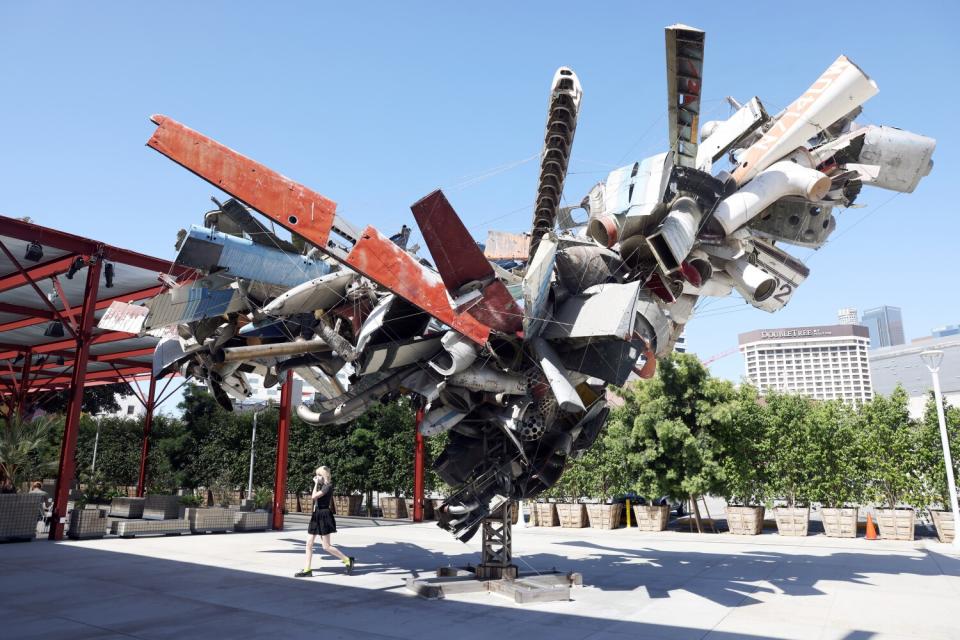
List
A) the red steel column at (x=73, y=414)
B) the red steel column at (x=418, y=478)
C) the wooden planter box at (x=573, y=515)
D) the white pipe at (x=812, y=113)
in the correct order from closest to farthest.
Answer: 1. the white pipe at (x=812, y=113)
2. the red steel column at (x=73, y=414)
3. the wooden planter box at (x=573, y=515)
4. the red steel column at (x=418, y=478)

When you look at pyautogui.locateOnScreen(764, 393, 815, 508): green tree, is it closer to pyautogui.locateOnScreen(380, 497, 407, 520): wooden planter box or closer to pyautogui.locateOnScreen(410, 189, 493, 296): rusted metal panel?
pyautogui.locateOnScreen(380, 497, 407, 520): wooden planter box

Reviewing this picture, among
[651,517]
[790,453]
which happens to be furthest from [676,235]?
[651,517]

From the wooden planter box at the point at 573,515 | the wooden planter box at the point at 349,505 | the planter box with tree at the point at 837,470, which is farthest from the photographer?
the wooden planter box at the point at 349,505

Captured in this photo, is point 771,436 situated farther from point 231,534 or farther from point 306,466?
point 306,466

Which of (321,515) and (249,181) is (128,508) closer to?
(321,515)

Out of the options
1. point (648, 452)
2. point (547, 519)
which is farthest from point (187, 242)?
point (547, 519)

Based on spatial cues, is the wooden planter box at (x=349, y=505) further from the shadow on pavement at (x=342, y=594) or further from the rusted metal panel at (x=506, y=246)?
the rusted metal panel at (x=506, y=246)

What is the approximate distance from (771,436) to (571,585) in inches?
587

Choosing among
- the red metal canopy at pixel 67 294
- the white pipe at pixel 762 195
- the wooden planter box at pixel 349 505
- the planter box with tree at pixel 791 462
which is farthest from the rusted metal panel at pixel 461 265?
the wooden planter box at pixel 349 505

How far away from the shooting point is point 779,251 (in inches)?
450

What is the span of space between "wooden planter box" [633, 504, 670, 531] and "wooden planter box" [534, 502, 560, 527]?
145 inches

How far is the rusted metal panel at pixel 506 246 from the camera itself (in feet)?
36.5

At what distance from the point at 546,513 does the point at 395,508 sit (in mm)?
7181

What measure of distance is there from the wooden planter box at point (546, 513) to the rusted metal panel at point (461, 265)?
18.4 meters
